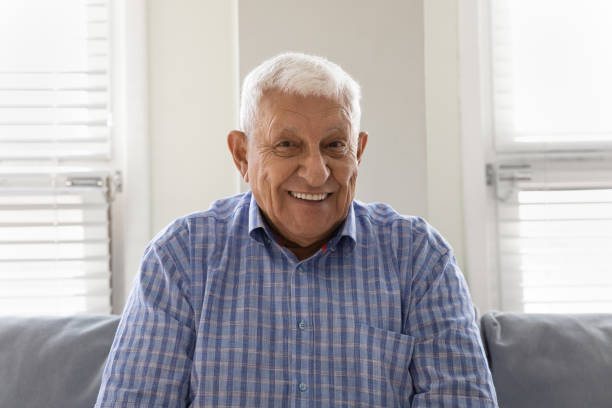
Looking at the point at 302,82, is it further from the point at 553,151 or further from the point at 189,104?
the point at 553,151

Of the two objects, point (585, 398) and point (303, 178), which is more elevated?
point (303, 178)

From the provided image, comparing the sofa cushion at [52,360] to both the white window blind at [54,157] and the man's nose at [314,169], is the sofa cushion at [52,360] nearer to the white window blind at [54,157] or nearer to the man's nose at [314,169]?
the white window blind at [54,157]

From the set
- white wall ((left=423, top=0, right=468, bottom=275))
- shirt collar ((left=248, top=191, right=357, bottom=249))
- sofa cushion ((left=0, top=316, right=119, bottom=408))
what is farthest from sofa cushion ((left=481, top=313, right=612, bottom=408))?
sofa cushion ((left=0, top=316, right=119, bottom=408))

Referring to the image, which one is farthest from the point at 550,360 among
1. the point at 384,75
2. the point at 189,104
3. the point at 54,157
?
the point at 54,157

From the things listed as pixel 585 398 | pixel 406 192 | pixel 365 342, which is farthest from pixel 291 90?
pixel 585 398

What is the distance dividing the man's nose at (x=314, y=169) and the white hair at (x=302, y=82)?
0.13 meters

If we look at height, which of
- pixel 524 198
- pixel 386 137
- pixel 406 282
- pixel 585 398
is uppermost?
pixel 386 137

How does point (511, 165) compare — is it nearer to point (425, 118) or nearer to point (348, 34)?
point (425, 118)

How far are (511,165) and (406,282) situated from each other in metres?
0.98

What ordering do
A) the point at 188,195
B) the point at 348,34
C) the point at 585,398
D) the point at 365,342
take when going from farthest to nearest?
the point at 188,195
the point at 348,34
the point at 585,398
the point at 365,342

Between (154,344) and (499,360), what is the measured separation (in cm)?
88

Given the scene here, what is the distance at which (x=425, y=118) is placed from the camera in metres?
1.97

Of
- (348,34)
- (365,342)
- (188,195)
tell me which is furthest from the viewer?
(188,195)

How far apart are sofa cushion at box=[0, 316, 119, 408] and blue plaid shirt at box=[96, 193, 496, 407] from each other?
269mm
